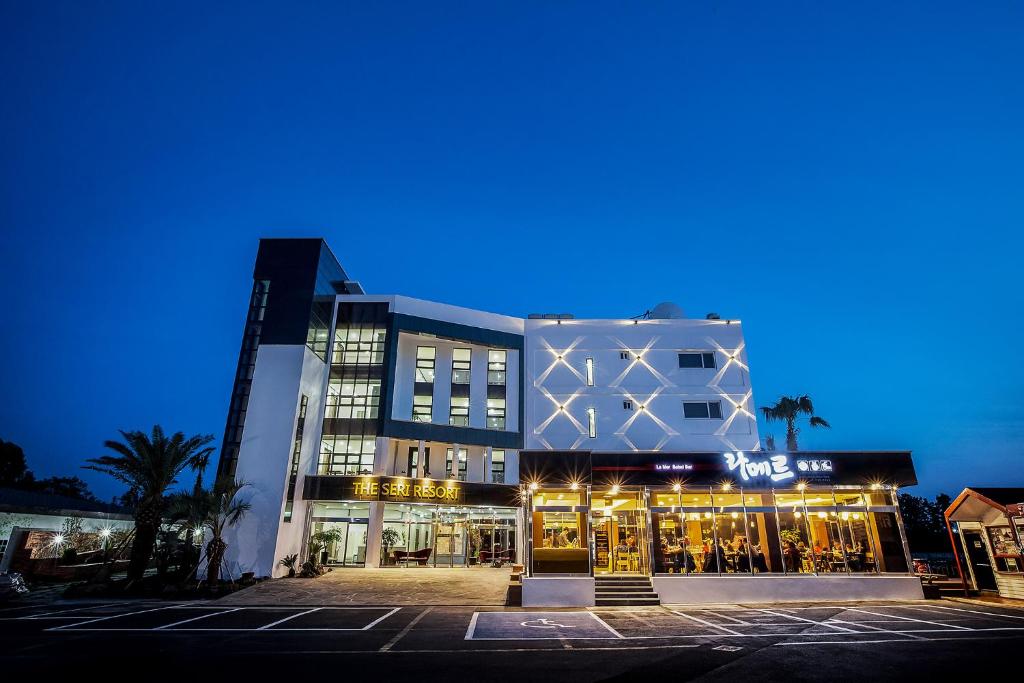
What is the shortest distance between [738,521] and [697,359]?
586 inches

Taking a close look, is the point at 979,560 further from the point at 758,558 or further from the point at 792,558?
the point at 758,558

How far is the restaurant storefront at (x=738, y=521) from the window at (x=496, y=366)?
15271 millimetres

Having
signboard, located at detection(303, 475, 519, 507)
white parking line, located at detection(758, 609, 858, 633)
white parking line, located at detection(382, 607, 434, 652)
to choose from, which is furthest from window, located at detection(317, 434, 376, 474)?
white parking line, located at detection(758, 609, 858, 633)

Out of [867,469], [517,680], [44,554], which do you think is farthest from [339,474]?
[867,469]

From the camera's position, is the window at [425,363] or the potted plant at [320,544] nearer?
the potted plant at [320,544]

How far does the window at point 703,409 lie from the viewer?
30638 millimetres

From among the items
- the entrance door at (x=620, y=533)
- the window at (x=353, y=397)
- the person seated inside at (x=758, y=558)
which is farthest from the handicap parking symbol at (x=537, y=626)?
the window at (x=353, y=397)

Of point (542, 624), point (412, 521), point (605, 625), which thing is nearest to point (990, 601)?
point (605, 625)

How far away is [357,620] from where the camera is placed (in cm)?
1474

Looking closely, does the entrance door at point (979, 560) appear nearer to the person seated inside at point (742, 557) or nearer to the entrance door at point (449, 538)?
the person seated inside at point (742, 557)

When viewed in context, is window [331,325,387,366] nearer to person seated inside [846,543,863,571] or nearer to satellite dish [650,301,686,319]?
satellite dish [650,301,686,319]

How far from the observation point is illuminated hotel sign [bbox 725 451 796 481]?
18.4 metres

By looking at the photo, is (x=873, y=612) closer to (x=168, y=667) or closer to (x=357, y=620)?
(x=357, y=620)

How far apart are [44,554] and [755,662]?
102ft
